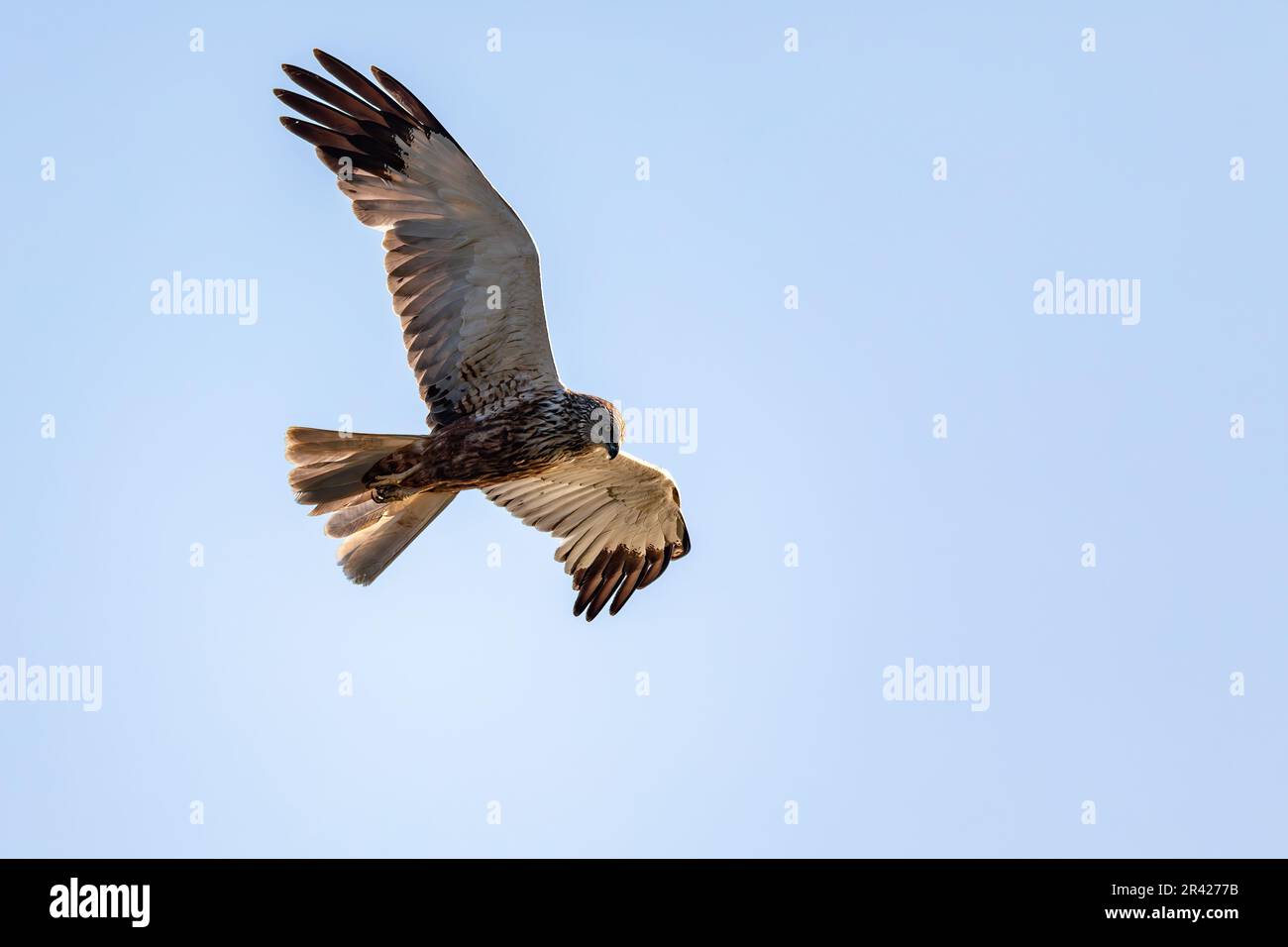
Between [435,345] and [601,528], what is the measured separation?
2475 mm

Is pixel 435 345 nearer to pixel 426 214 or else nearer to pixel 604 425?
pixel 426 214

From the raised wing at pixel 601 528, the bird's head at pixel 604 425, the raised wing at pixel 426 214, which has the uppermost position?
the raised wing at pixel 426 214

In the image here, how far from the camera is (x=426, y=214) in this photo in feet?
34.4

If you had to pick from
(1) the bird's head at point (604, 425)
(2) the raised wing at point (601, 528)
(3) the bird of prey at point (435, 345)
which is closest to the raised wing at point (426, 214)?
(3) the bird of prey at point (435, 345)

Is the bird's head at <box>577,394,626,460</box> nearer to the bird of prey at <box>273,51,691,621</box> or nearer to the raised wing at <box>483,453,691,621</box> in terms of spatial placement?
the bird of prey at <box>273,51,691,621</box>

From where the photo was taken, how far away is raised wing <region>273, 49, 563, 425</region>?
10.4m

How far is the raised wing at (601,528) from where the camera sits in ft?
40.5

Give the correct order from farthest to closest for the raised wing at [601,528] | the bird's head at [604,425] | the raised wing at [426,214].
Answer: the raised wing at [601,528] → the bird's head at [604,425] → the raised wing at [426,214]

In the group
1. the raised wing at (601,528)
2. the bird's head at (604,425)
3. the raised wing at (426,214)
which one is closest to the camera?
the raised wing at (426,214)

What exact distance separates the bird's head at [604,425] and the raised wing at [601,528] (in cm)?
139

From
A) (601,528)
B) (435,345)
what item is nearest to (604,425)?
(435,345)

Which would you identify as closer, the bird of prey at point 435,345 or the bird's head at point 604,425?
the bird of prey at point 435,345

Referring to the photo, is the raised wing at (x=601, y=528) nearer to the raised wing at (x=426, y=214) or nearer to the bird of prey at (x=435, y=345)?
the bird of prey at (x=435, y=345)
